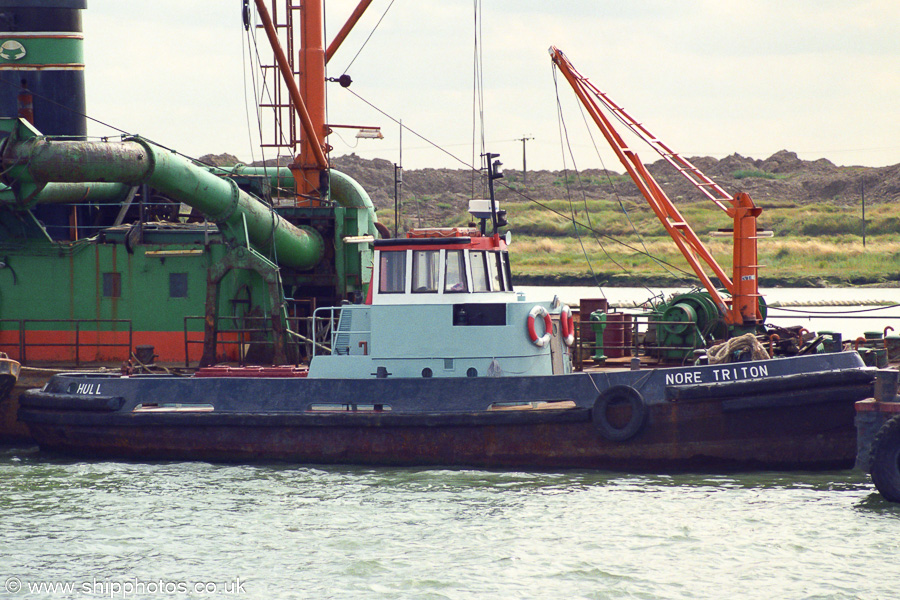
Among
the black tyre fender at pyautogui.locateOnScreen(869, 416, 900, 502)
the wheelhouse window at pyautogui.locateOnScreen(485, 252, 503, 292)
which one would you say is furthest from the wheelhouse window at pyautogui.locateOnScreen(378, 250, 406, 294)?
the black tyre fender at pyautogui.locateOnScreen(869, 416, 900, 502)

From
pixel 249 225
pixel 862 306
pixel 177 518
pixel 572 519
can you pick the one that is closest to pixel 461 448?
pixel 572 519

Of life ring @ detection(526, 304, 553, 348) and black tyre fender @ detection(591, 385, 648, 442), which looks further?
life ring @ detection(526, 304, 553, 348)

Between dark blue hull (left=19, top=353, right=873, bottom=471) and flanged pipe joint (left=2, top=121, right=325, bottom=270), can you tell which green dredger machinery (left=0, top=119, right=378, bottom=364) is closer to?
flanged pipe joint (left=2, top=121, right=325, bottom=270)

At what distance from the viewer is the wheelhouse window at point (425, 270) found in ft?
42.3

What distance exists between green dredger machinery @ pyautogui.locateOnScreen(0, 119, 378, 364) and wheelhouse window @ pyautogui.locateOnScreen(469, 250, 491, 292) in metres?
1.62

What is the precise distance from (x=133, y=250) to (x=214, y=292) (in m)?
1.84

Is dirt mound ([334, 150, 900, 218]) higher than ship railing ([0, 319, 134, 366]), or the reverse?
dirt mound ([334, 150, 900, 218])

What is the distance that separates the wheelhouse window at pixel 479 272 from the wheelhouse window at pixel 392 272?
34.7 inches

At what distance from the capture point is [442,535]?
1034 centimetres

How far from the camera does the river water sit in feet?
30.3

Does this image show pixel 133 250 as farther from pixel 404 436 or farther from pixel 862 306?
pixel 862 306

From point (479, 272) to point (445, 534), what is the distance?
3.77m

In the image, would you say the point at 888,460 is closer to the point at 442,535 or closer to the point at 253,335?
the point at 442,535

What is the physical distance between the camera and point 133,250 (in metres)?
15.4
